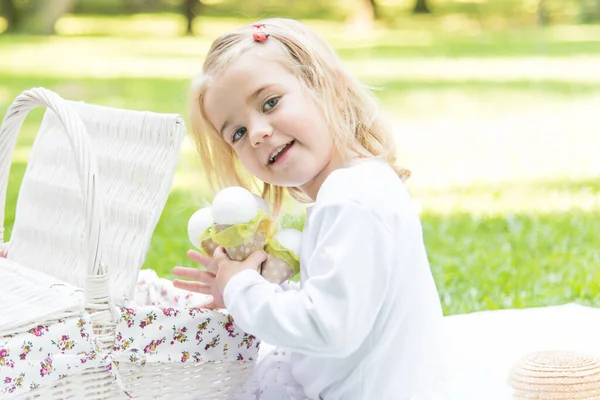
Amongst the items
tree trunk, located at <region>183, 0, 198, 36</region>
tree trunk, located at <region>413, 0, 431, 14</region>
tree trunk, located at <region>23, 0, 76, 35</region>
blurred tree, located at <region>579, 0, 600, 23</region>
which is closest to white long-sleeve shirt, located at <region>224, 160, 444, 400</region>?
tree trunk, located at <region>183, 0, 198, 36</region>

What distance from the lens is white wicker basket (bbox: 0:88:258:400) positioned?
179cm

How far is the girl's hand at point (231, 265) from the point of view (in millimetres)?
1879

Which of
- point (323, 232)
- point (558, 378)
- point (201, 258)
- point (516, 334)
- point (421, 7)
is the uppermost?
point (323, 232)

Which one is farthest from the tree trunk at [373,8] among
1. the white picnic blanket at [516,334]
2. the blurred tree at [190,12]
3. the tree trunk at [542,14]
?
the white picnic blanket at [516,334]

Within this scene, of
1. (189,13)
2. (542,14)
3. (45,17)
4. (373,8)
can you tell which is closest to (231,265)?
(189,13)

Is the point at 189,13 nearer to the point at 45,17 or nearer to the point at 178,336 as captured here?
the point at 45,17

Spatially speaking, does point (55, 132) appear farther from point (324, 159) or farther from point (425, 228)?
point (425, 228)

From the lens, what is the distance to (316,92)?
6.51 feet

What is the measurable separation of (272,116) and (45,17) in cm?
1340

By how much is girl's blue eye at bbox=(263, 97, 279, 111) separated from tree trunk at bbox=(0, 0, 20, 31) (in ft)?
46.1

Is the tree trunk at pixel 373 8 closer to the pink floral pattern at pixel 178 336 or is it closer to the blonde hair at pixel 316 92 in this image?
the blonde hair at pixel 316 92

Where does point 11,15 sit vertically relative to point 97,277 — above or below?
below

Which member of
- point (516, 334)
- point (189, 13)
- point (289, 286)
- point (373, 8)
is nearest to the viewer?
point (289, 286)

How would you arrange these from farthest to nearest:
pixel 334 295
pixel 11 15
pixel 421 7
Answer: pixel 421 7 → pixel 11 15 → pixel 334 295
